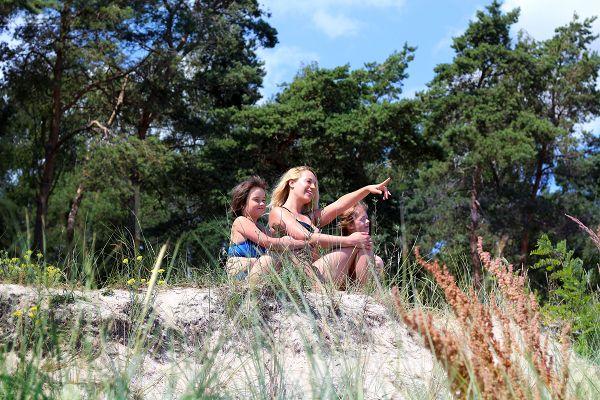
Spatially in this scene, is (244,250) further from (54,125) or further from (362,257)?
(54,125)

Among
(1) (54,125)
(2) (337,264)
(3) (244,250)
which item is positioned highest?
(1) (54,125)

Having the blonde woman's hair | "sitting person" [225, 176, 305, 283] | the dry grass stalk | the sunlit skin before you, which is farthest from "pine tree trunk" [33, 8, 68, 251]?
the dry grass stalk

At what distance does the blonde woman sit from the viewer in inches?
193

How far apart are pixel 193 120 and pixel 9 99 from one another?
5.24 m

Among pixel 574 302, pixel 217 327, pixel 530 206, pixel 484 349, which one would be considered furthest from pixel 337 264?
pixel 530 206

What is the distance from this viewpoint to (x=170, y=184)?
2128cm

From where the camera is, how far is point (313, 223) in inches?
222

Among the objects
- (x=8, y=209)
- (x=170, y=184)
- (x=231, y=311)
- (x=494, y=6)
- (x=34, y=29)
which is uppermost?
(x=494, y=6)

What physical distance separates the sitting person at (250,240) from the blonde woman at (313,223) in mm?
124

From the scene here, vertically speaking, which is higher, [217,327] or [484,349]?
[484,349]

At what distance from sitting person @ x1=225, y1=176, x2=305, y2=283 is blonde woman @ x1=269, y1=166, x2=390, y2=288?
0.12m

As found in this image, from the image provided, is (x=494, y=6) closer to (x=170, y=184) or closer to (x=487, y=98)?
(x=487, y=98)

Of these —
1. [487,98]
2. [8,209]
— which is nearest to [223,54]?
[487,98]

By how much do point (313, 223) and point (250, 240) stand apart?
0.76m
